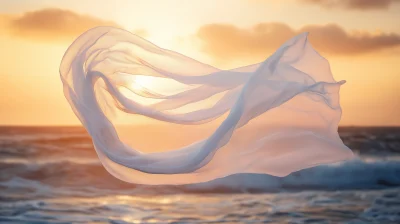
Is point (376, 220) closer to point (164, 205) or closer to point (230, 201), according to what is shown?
point (230, 201)

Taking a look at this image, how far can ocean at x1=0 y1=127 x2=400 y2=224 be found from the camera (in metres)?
8.05

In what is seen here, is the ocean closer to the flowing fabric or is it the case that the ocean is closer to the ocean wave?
the ocean wave

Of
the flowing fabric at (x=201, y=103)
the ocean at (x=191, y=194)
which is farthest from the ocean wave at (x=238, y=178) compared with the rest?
the flowing fabric at (x=201, y=103)

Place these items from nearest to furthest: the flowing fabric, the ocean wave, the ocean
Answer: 1. the flowing fabric
2. the ocean
3. the ocean wave

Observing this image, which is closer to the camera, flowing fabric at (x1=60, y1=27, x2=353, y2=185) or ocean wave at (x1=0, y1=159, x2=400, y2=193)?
flowing fabric at (x1=60, y1=27, x2=353, y2=185)

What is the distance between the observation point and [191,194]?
10469 millimetres

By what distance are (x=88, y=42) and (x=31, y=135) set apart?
1777 cm

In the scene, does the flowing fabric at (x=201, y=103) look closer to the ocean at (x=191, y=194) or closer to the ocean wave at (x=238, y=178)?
the ocean at (x=191, y=194)

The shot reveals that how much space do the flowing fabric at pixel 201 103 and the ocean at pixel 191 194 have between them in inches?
104

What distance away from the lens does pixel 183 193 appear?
10.5m

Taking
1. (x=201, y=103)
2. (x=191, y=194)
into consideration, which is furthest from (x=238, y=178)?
(x=201, y=103)

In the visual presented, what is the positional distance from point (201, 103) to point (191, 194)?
5.45 metres

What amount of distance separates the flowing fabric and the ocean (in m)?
2.63

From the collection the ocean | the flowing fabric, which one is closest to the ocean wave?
the ocean
